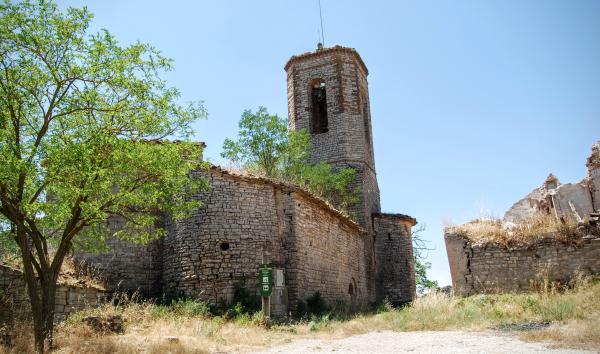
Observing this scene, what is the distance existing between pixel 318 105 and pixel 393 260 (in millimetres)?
8085

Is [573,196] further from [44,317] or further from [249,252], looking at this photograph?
[44,317]

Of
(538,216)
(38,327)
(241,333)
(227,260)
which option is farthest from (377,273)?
(38,327)

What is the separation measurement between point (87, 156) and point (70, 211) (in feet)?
3.01

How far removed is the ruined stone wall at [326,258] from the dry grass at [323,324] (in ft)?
5.72

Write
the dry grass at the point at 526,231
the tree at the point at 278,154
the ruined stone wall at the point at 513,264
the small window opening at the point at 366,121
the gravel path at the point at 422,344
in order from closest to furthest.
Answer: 1. the gravel path at the point at 422,344
2. the ruined stone wall at the point at 513,264
3. the dry grass at the point at 526,231
4. the tree at the point at 278,154
5. the small window opening at the point at 366,121

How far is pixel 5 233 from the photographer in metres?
7.72

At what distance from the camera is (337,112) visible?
20812 millimetres

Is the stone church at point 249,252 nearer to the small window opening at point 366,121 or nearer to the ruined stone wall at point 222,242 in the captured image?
the ruined stone wall at point 222,242

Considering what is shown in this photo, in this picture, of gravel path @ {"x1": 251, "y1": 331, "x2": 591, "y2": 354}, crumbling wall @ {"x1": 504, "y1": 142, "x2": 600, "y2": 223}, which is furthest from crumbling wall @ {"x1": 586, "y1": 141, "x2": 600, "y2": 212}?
gravel path @ {"x1": 251, "y1": 331, "x2": 591, "y2": 354}

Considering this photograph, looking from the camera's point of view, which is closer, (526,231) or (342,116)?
(526,231)

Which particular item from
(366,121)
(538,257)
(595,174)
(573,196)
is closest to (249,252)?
(538,257)

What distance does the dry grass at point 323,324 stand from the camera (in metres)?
7.18

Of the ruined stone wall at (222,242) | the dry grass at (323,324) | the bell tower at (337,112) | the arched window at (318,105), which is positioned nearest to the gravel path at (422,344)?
the dry grass at (323,324)

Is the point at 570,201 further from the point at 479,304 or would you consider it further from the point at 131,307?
the point at 131,307
